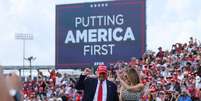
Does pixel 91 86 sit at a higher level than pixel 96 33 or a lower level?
lower

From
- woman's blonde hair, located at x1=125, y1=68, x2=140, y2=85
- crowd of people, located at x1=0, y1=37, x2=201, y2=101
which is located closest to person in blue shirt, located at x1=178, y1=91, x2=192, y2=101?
crowd of people, located at x1=0, y1=37, x2=201, y2=101

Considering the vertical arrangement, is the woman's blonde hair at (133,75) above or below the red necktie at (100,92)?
above

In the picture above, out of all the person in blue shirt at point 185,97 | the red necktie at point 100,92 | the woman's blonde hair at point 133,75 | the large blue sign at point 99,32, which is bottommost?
the person in blue shirt at point 185,97

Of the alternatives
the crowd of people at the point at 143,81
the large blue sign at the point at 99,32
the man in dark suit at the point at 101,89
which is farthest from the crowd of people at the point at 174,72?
the man in dark suit at the point at 101,89

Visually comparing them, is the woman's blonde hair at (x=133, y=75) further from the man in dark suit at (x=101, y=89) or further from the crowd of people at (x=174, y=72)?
the crowd of people at (x=174, y=72)

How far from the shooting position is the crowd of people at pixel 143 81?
8.09 metres

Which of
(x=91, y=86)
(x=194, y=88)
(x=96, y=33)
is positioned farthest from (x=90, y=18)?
(x=91, y=86)

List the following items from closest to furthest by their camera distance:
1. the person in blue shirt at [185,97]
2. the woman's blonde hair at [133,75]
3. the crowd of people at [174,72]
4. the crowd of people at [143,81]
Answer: the woman's blonde hair at [133,75]
the crowd of people at [143,81]
the person in blue shirt at [185,97]
the crowd of people at [174,72]

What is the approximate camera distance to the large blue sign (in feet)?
92.1

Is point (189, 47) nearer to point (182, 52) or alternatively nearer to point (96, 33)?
point (182, 52)

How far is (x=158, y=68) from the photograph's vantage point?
22.0 metres

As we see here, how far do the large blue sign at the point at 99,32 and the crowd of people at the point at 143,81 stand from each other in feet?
4.58

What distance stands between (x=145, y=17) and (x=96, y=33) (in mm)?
2718

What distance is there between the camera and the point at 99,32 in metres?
29.1
